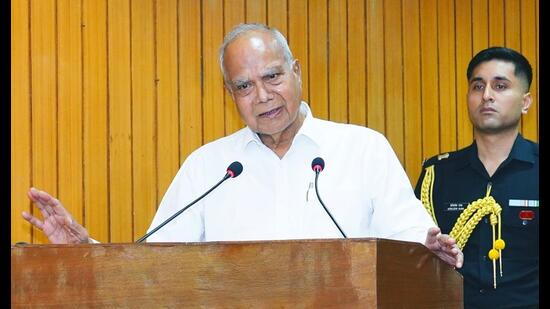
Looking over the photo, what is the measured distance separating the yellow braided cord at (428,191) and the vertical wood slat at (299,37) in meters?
0.84

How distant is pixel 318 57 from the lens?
4.68 metres

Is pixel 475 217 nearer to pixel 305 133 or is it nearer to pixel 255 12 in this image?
pixel 305 133

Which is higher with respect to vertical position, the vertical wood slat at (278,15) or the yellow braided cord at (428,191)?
the vertical wood slat at (278,15)

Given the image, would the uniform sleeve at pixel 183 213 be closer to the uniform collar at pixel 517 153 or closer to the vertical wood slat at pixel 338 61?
the uniform collar at pixel 517 153

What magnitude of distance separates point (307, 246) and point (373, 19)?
295 cm

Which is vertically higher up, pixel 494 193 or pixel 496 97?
pixel 496 97

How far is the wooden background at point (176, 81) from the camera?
4.22 m

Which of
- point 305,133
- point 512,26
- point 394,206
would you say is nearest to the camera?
point 394,206

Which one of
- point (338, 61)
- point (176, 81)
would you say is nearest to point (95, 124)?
point (176, 81)

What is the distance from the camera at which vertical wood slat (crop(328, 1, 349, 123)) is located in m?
4.68

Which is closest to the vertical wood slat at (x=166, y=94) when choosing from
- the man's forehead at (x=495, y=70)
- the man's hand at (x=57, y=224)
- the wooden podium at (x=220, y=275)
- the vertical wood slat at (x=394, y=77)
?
the vertical wood slat at (x=394, y=77)

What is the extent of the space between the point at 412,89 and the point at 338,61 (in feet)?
1.38

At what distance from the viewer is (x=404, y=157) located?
474cm
